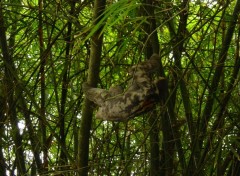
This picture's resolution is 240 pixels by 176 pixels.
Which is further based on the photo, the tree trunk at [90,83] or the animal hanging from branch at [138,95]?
the tree trunk at [90,83]

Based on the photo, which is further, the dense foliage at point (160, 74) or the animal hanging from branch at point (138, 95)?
the dense foliage at point (160, 74)

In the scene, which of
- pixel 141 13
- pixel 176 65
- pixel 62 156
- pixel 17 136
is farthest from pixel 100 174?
pixel 141 13

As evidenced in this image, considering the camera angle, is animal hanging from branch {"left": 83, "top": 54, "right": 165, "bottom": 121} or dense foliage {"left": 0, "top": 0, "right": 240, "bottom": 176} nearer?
animal hanging from branch {"left": 83, "top": 54, "right": 165, "bottom": 121}

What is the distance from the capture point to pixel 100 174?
170 cm

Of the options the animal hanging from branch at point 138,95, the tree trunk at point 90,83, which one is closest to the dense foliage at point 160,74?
the tree trunk at point 90,83

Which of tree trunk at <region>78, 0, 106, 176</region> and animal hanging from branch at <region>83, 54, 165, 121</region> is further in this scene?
tree trunk at <region>78, 0, 106, 176</region>

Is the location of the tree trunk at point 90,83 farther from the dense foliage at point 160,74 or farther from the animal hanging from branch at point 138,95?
the animal hanging from branch at point 138,95

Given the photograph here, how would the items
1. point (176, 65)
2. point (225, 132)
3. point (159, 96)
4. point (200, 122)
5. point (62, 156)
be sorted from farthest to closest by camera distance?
point (62, 156) → point (200, 122) → point (176, 65) → point (225, 132) → point (159, 96)

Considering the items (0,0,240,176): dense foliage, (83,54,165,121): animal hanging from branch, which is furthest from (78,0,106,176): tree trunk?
(83,54,165,121): animal hanging from branch

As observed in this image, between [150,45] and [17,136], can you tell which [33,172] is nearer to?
[17,136]

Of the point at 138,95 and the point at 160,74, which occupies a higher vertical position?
the point at 160,74

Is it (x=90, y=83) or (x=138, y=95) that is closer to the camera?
(x=138, y=95)

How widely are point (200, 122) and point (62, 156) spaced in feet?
2.01

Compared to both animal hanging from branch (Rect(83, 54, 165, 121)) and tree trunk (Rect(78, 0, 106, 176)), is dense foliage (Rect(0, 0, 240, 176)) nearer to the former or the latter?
tree trunk (Rect(78, 0, 106, 176))
